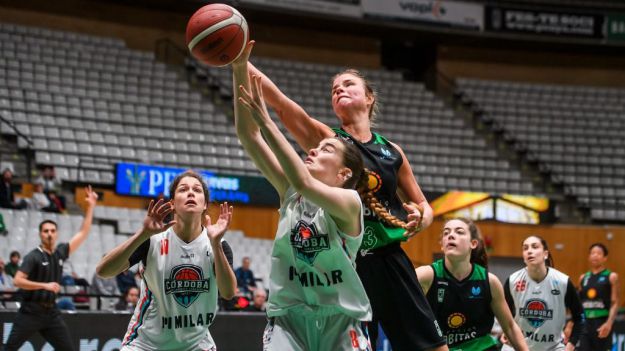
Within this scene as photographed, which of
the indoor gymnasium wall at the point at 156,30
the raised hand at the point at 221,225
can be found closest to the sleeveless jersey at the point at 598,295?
the raised hand at the point at 221,225

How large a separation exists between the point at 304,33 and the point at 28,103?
931 centimetres

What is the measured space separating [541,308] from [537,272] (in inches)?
12.5

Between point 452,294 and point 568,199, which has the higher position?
point 568,199

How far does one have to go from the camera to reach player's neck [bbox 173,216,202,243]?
519 cm

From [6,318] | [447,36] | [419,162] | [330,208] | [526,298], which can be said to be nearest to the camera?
[330,208]

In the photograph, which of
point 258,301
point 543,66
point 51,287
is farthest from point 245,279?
point 543,66

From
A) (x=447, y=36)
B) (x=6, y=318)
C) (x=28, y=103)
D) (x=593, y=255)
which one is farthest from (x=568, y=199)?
(x=6, y=318)

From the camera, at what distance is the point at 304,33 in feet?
81.1

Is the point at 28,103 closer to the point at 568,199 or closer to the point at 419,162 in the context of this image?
the point at 419,162

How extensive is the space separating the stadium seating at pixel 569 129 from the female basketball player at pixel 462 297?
1510cm

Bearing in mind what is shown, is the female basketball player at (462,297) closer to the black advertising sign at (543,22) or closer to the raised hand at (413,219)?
the raised hand at (413,219)

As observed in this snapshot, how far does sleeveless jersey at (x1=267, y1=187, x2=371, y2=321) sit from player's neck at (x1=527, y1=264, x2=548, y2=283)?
423 centimetres

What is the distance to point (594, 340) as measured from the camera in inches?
448

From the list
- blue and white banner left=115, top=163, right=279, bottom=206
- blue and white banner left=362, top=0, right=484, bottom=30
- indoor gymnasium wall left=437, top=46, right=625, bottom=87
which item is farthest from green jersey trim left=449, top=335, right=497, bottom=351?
indoor gymnasium wall left=437, top=46, right=625, bottom=87
